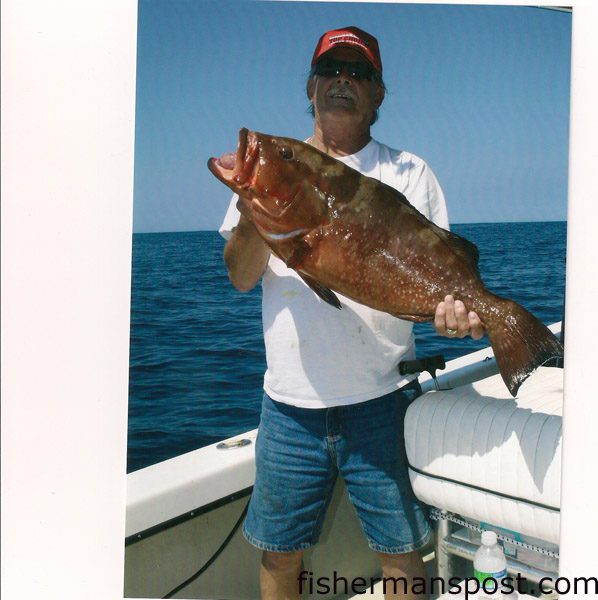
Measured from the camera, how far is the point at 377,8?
8.00 feet

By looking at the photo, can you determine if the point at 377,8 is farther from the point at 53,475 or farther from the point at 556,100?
the point at 53,475

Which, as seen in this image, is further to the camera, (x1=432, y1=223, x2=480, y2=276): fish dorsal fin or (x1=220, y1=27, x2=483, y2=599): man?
(x1=220, y1=27, x2=483, y2=599): man

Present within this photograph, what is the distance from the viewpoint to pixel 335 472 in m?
2.32

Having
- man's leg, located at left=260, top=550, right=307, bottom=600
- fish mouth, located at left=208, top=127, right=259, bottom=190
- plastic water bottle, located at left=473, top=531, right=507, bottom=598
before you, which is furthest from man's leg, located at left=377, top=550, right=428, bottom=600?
fish mouth, located at left=208, top=127, right=259, bottom=190

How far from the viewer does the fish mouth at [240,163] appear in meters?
1.77

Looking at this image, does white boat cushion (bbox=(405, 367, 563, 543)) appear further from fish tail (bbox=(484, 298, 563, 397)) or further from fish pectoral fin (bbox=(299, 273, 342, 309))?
fish pectoral fin (bbox=(299, 273, 342, 309))

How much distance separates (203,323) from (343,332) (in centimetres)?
173

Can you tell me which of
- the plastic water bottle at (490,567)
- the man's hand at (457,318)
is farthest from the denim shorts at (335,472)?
the man's hand at (457,318)

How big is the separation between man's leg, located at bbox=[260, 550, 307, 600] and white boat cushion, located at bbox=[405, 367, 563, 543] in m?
0.56

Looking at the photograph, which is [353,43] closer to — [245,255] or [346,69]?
[346,69]

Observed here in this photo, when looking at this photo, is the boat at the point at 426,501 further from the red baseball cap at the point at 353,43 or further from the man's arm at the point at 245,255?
the red baseball cap at the point at 353,43

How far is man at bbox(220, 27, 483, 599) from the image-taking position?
2.21 m

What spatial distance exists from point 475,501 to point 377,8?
75.8 inches

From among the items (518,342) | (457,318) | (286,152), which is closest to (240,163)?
(286,152)
